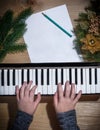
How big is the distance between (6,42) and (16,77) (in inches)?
5.4

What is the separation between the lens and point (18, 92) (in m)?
0.98

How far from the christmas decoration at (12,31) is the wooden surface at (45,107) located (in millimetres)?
23

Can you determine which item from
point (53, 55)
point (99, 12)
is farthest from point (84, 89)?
point (99, 12)

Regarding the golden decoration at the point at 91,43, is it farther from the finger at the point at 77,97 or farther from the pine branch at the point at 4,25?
the pine branch at the point at 4,25

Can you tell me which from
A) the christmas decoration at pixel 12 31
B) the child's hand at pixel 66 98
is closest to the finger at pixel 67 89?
the child's hand at pixel 66 98

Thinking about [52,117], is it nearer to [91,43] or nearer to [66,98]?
[66,98]

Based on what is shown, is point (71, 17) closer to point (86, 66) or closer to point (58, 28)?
point (58, 28)

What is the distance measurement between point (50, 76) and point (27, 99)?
115 mm

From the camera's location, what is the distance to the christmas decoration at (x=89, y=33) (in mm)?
982

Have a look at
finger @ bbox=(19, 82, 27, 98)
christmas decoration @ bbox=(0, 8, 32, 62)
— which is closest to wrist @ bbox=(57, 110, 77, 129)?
finger @ bbox=(19, 82, 27, 98)

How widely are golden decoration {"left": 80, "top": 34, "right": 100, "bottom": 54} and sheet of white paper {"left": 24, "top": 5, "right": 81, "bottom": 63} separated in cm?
7

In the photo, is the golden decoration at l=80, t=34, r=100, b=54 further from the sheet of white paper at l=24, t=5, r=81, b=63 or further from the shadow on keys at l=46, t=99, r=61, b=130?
the shadow on keys at l=46, t=99, r=61, b=130

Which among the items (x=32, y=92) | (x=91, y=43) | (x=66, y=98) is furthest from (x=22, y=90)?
(x=91, y=43)

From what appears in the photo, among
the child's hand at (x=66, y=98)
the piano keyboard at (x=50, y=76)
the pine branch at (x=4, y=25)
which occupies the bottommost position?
the child's hand at (x=66, y=98)
